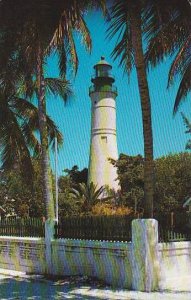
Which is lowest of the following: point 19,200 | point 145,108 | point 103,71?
point 19,200

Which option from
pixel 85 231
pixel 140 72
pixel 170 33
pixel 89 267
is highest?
pixel 170 33

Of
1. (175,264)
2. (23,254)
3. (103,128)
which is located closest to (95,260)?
(175,264)

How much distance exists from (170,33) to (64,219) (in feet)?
20.9

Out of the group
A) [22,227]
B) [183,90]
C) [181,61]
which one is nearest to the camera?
[181,61]

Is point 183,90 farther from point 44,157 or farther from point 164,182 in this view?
point 164,182

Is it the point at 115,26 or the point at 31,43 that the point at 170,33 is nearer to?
the point at 115,26

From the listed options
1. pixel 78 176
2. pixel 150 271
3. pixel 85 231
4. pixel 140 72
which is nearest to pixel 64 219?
pixel 85 231

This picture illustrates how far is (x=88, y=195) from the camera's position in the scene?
5316cm

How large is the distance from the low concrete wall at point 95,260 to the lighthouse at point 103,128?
38690 millimetres

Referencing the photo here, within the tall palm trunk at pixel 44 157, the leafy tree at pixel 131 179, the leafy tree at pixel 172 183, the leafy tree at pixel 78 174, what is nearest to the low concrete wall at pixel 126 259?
the tall palm trunk at pixel 44 157

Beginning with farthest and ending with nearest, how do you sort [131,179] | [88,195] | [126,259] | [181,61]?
[88,195] → [131,179] → [181,61] → [126,259]

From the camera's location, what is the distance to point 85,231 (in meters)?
15.5

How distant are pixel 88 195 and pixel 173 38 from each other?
40.3m

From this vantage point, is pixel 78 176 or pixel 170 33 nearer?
pixel 170 33
